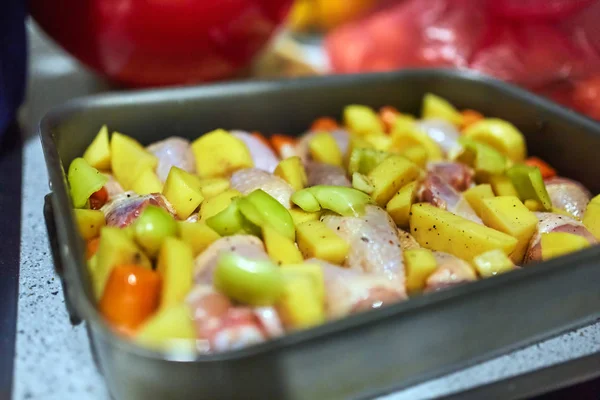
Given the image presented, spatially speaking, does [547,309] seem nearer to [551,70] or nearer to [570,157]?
[570,157]

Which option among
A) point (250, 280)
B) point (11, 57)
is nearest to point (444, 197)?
point (250, 280)

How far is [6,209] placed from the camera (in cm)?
87

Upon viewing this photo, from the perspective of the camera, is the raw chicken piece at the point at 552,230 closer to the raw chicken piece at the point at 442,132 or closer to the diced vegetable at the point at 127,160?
the raw chicken piece at the point at 442,132

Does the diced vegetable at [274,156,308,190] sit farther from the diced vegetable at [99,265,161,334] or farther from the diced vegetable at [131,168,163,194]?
the diced vegetable at [99,265,161,334]

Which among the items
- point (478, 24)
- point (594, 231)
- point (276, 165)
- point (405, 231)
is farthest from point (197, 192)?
point (478, 24)

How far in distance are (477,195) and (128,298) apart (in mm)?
529

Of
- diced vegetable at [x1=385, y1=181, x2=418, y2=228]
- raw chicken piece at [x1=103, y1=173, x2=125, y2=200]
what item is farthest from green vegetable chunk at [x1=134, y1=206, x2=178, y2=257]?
diced vegetable at [x1=385, y1=181, x2=418, y2=228]

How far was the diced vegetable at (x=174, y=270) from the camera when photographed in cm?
55

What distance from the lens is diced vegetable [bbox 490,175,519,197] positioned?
0.87 metres

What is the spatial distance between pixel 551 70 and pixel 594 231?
56cm

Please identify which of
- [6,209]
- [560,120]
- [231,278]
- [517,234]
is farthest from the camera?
[560,120]

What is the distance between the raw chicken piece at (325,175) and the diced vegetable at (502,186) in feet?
0.78

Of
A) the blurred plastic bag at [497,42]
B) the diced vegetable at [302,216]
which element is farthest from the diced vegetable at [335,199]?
the blurred plastic bag at [497,42]

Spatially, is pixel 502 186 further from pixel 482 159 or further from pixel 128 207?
pixel 128 207
